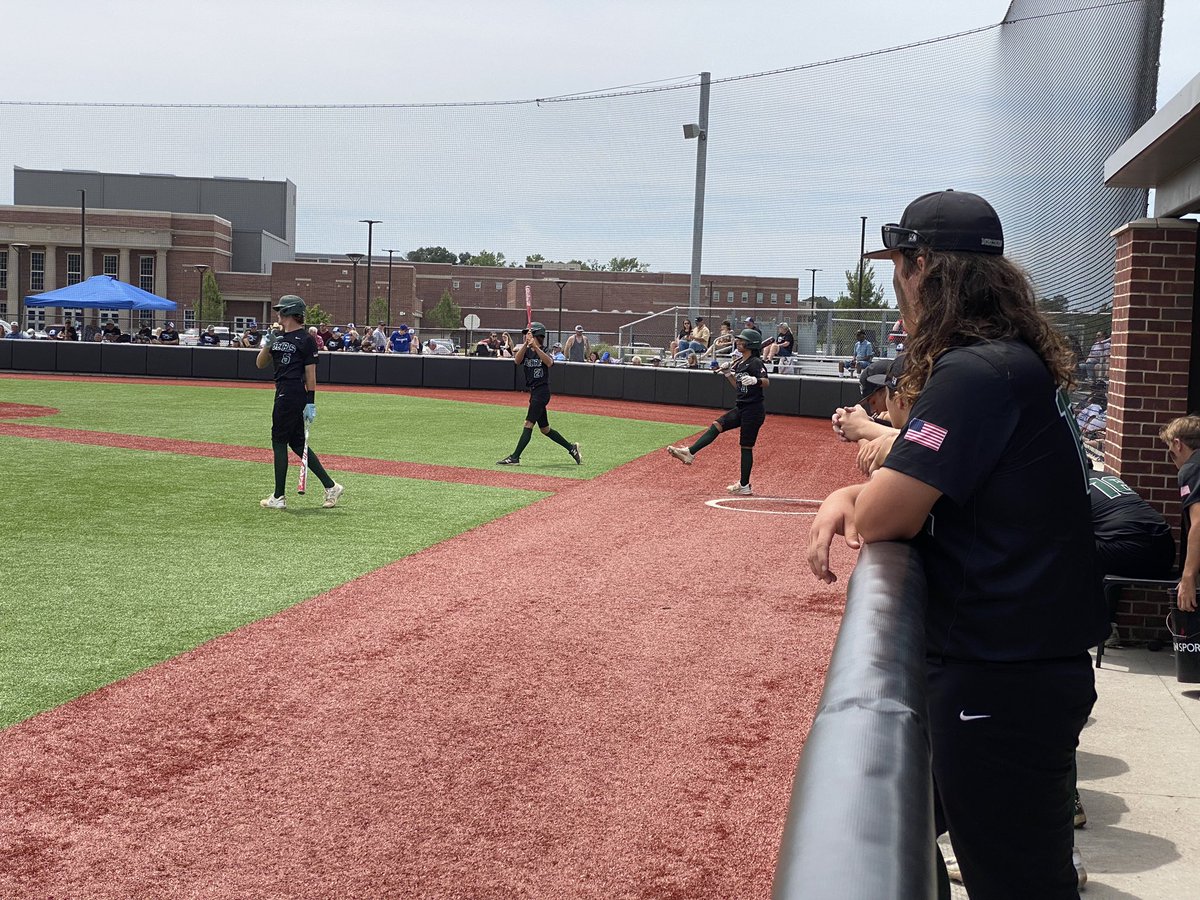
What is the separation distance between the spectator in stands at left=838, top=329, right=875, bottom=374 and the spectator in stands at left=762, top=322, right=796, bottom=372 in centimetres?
132

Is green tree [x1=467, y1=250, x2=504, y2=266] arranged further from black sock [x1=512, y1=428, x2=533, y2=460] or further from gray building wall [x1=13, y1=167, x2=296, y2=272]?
black sock [x1=512, y1=428, x2=533, y2=460]

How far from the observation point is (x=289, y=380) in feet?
36.3

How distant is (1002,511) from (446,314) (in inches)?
3864

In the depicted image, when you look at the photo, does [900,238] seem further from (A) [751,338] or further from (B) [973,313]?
(A) [751,338]

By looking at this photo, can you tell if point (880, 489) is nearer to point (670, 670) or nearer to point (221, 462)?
point (670, 670)

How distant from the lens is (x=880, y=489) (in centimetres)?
210

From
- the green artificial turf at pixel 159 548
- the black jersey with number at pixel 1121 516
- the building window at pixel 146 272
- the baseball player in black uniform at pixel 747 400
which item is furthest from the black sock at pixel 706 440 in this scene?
the building window at pixel 146 272

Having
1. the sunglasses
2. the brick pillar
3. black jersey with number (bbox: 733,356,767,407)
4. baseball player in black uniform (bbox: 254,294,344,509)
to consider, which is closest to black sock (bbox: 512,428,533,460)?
black jersey with number (bbox: 733,356,767,407)

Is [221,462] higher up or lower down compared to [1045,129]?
lower down

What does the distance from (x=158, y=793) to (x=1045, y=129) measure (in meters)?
15.3

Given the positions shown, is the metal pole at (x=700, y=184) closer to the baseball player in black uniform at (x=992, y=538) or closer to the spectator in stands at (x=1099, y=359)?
the spectator in stands at (x=1099, y=359)

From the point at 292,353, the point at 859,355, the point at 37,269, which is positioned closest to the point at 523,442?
the point at 292,353

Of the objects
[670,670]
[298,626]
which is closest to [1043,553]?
[670,670]

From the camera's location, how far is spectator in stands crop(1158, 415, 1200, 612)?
5.79m
